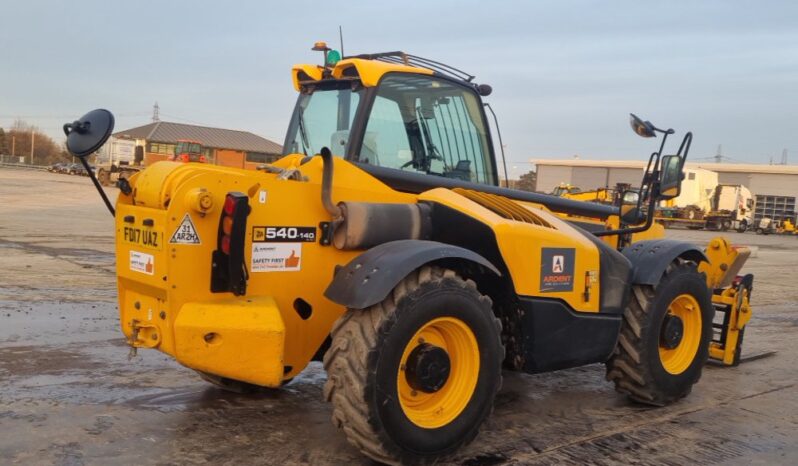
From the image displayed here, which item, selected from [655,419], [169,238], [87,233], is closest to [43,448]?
[169,238]

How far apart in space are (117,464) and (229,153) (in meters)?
2.56

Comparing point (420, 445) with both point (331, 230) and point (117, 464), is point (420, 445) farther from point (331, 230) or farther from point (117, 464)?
point (117, 464)

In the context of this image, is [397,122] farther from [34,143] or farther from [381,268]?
[34,143]

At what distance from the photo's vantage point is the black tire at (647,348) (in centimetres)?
510

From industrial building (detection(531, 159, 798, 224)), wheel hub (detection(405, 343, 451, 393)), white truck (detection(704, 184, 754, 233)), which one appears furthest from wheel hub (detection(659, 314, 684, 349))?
industrial building (detection(531, 159, 798, 224))

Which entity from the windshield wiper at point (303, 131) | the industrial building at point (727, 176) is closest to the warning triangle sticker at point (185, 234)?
the windshield wiper at point (303, 131)

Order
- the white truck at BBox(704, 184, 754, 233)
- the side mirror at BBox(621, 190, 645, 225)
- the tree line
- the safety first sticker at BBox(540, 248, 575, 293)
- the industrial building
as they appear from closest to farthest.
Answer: the safety first sticker at BBox(540, 248, 575, 293), the side mirror at BBox(621, 190, 645, 225), the white truck at BBox(704, 184, 754, 233), the industrial building, the tree line

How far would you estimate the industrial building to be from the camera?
55.6 metres

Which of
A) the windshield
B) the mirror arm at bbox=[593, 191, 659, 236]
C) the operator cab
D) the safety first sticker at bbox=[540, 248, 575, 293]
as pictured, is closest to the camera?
the safety first sticker at bbox=[540, 248, 575, 293]

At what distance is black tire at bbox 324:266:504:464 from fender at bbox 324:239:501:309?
0.34 feet

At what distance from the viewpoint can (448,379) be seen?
4.03 metres

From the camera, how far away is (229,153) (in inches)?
217

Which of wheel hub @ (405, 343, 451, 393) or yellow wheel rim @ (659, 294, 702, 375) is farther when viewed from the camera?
yellow wheel rim @ (659, 294, 702, 375)

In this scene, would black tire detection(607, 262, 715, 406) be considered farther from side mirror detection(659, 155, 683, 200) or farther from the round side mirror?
the round side mirror
